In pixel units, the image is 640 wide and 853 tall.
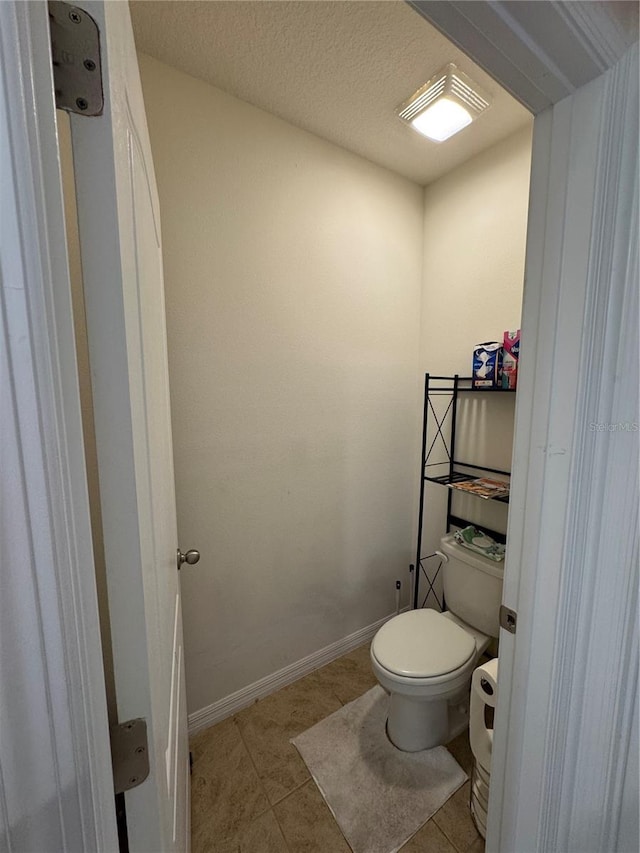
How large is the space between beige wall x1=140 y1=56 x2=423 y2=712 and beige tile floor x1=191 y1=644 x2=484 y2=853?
163 mm

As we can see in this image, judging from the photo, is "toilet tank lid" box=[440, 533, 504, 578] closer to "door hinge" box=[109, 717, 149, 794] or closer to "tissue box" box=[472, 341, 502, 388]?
"tissue box" box=[472, 341, 502, 388]

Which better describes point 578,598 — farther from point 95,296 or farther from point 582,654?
point 95,296

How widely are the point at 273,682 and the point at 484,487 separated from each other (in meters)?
1.38

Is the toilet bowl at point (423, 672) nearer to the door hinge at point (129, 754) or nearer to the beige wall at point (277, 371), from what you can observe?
the beige wall at point (277, 371)

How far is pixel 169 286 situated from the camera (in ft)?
4.19

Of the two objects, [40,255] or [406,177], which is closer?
[40,255]

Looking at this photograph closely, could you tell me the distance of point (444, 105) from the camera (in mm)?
1350

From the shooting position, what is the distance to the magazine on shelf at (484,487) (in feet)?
5.03

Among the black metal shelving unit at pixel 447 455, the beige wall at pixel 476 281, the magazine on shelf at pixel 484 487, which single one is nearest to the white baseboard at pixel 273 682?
the black metal shelving unit at pixel 447 455

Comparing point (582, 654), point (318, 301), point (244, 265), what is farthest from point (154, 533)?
point (318, 301)

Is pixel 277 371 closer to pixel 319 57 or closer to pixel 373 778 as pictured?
pixel 319 57

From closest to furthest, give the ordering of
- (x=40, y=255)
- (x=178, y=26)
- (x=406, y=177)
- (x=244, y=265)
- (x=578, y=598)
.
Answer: (x=40, y=255) → (x=578, y=598) → (x=178, y=26) → (x=244, y=265) → (x=406, y=177)

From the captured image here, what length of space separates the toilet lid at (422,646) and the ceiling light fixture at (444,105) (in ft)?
7.00

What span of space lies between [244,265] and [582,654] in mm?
1581
